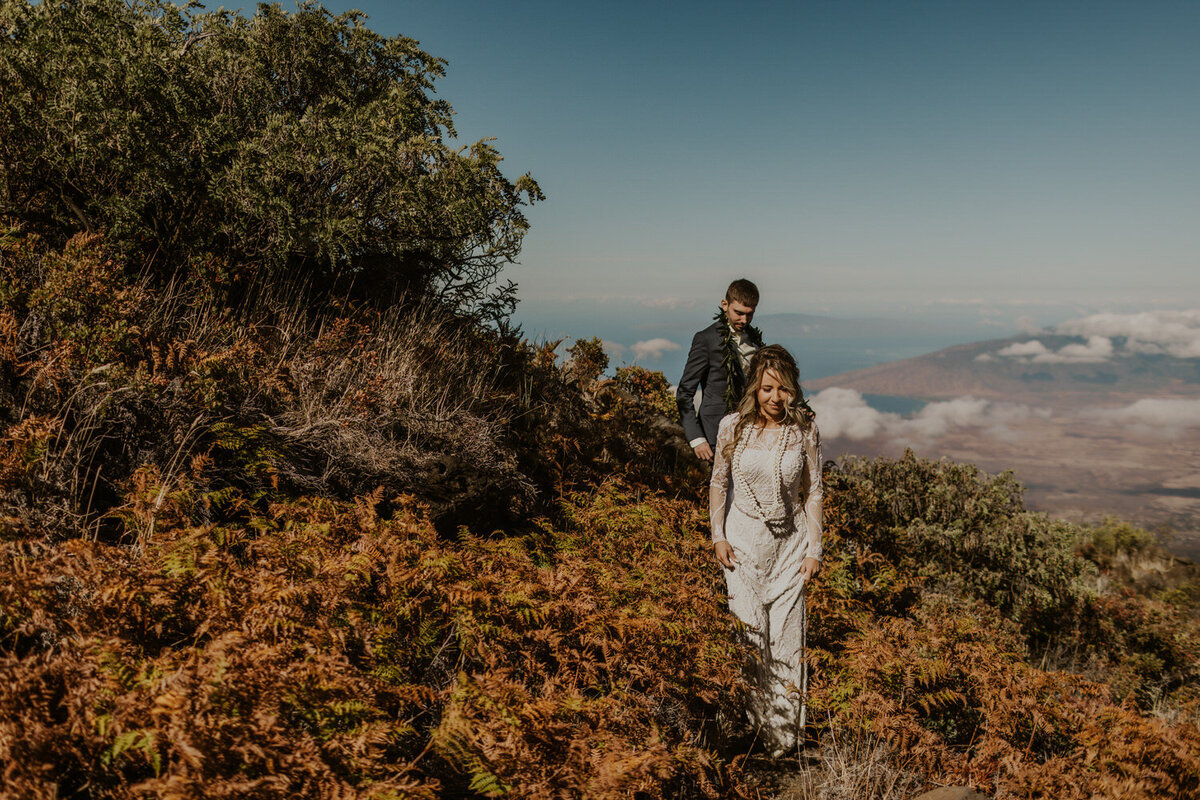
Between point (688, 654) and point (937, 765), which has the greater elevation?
point (688, 654)

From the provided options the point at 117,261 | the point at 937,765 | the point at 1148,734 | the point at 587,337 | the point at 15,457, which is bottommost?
the point at 937,765

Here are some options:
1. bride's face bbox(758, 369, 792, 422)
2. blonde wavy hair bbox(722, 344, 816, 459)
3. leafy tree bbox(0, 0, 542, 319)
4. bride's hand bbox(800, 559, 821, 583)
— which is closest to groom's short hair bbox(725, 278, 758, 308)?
blonde wavy hair bbox(722, 344, 816, 459)

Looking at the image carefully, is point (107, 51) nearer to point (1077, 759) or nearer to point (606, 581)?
point (606, 581)

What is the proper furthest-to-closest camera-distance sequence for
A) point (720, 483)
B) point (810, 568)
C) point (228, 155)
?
point (228, 155)
point (720, 483)
point (810, 568)

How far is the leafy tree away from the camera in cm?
501

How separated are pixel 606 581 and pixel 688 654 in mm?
702

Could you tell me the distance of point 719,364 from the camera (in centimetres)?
496

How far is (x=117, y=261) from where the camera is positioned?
5.13 m

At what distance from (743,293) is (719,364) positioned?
1.97 feet

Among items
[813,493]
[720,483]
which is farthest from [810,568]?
[720,483]

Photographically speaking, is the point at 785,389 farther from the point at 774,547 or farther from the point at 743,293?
the point at 743,293

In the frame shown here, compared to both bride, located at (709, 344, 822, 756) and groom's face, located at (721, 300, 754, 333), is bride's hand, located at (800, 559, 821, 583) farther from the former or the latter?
groom's face, located at (721, 300, 754, 333)

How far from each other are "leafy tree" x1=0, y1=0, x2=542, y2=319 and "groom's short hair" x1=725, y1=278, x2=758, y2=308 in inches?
110

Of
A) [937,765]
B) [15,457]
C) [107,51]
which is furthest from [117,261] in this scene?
[937,765]
